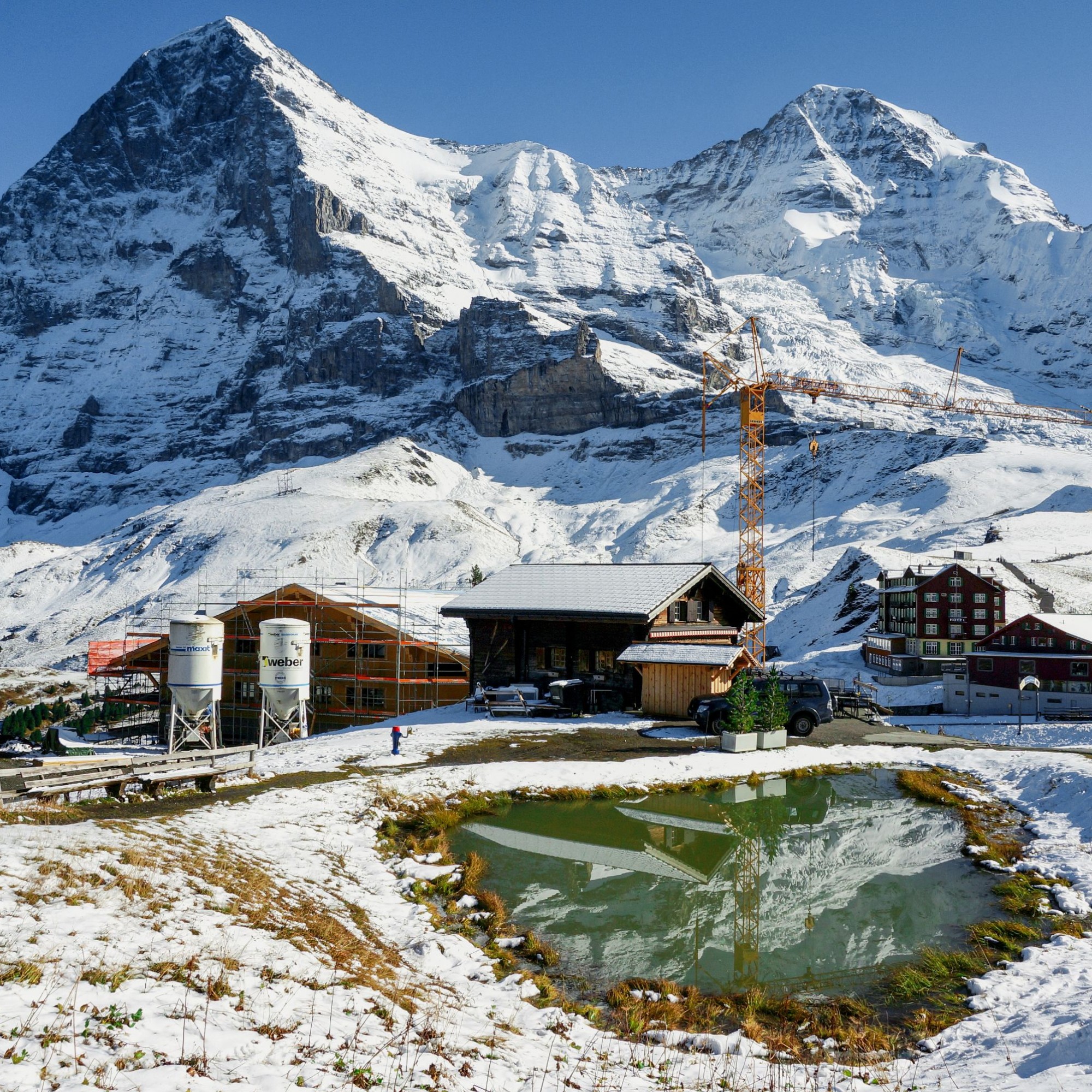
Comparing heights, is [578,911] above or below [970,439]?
below

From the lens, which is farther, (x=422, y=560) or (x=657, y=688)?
(x=422, y=560)

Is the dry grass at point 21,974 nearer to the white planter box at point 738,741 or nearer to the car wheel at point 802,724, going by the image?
the white planter box at point 738,741

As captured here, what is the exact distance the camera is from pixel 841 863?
726 inches

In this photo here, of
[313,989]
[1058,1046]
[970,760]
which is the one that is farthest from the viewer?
[970,760]

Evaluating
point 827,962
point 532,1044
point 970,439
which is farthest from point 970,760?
point 970,439

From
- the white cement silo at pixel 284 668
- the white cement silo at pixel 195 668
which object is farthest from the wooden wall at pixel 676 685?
the white cement silo at pixel 195 668

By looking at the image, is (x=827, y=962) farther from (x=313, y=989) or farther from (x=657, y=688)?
(x=657, y=688)

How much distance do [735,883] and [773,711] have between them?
13.4m

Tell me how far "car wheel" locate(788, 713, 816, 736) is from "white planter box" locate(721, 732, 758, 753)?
15.1 ft

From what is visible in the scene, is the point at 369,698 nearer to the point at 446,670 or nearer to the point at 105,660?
the point at 446,670

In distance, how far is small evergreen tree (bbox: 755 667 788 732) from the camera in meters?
29.9

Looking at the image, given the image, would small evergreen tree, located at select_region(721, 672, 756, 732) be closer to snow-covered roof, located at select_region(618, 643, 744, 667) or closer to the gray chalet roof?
snow-covered roof, located at select_region(618, 643, 744, 667)

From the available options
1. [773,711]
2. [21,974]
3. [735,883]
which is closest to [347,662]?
[773,711]

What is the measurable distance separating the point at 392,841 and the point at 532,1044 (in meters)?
9.00
